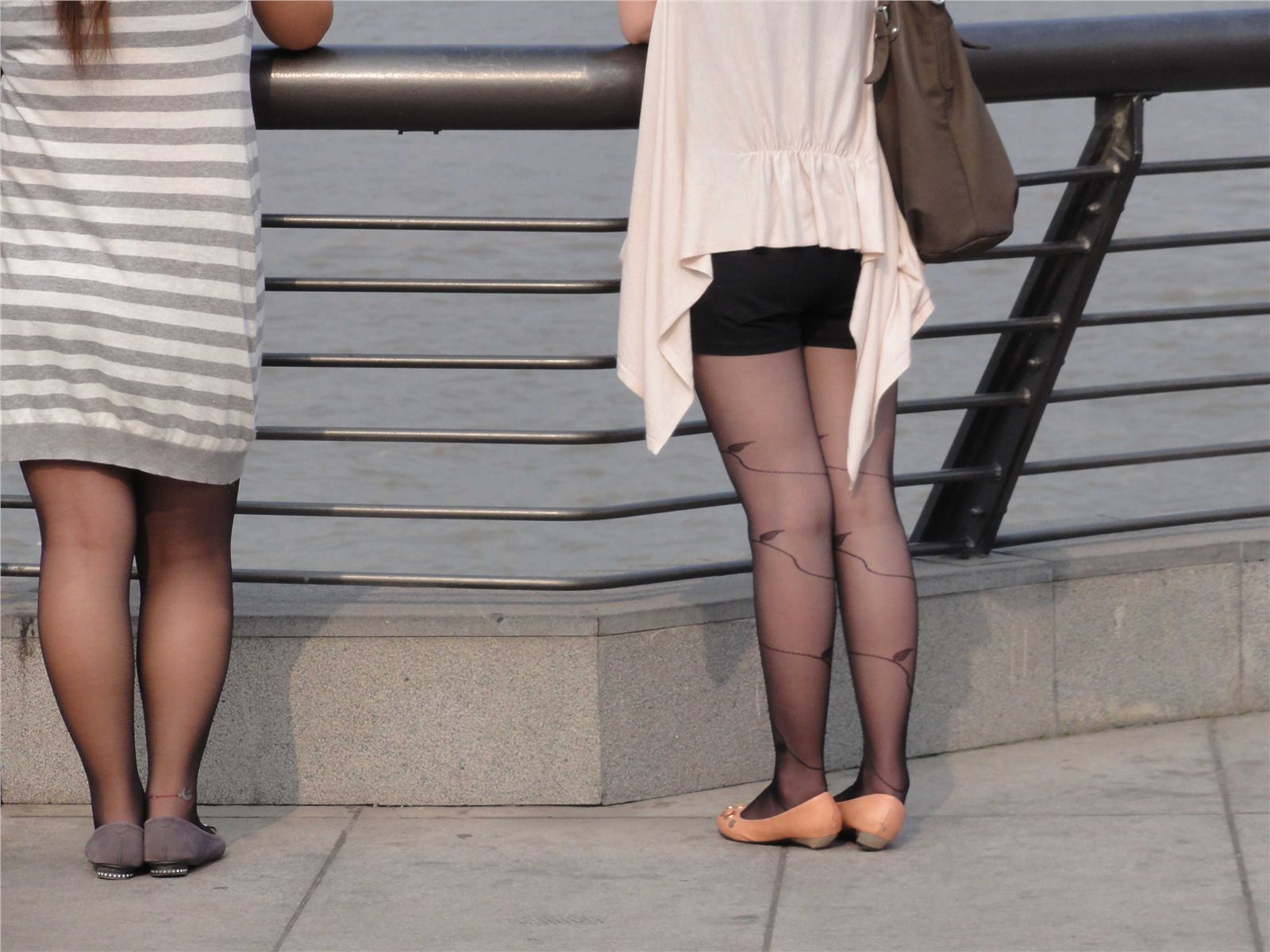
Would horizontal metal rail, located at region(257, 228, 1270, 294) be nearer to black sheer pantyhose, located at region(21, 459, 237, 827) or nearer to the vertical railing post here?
the vertical railing post

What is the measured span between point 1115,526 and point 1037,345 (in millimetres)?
496

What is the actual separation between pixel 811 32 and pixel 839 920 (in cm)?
147

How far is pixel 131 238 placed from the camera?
3041 mm

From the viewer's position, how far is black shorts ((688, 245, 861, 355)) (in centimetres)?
313

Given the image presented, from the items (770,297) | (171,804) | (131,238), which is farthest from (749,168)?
(171,804)

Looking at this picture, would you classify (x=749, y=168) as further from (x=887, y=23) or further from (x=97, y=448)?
(x=97, y=448)

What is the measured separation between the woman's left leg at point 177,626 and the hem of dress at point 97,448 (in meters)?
0.11

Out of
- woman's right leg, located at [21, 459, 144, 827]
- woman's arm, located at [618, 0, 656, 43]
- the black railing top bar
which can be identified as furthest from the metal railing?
woman's right leg, located at [21, 459, 144, 827]

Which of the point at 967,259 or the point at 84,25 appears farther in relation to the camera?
the point at 967,259

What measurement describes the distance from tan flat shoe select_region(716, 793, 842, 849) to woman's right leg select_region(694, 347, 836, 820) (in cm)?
3

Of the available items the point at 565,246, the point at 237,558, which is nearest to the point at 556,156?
the point at 565,246

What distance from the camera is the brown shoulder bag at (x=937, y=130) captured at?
3102 millimetres

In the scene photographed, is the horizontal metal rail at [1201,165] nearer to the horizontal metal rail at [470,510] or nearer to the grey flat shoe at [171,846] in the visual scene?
the horizontal metal rail at [470,510]

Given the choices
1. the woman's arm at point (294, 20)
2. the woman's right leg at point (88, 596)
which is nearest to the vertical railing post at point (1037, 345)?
the woman's arm at point (294, 20)
